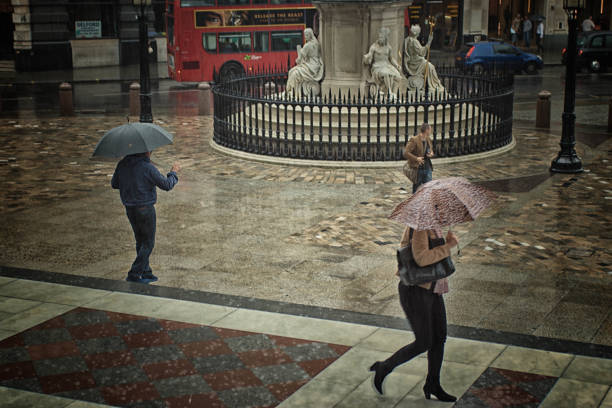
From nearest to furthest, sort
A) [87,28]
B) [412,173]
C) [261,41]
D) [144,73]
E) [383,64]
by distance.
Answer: [412,173]
[383,64]
[144,73]
[261,41]
[87,28]

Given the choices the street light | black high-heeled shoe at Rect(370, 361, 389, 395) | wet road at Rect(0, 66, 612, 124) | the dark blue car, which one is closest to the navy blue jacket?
black high-heeled shoe at Rect(370, 361, 389, 395)

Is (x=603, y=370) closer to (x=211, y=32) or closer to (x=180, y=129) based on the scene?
(x=180, y=129)

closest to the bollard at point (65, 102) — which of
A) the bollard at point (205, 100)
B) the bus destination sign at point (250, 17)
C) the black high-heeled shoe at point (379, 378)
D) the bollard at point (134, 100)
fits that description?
the bollard at point (134, 100)

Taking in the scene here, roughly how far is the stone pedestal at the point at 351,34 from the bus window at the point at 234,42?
1159cm

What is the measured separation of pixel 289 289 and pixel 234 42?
20951mm

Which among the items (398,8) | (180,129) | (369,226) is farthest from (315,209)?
(180,129)

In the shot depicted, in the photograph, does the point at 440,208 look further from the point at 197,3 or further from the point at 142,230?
the point at 197,3

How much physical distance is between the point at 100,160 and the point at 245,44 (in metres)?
14.0

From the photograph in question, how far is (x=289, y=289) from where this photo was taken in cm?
830

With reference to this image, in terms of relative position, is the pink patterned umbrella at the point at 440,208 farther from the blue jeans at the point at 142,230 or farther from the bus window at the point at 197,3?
the bus window at the point at 197,3

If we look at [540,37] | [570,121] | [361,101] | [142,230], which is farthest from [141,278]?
[540,37]

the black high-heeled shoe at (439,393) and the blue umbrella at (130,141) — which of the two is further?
the blue umbrella at (130,141)

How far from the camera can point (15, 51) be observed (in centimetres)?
3453

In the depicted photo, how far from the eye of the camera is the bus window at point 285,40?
1112 inches
